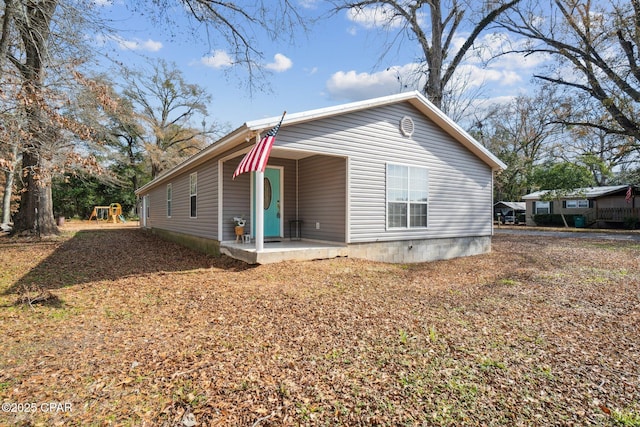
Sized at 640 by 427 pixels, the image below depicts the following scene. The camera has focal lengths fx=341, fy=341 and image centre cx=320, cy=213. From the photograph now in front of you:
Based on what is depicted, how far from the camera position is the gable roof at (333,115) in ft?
22.2

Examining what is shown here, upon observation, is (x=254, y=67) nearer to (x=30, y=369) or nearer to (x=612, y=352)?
(x=30, y=369)

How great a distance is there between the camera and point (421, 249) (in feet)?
31.8

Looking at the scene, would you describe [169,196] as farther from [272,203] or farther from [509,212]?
[509,212]

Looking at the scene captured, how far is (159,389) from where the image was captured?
2.63m

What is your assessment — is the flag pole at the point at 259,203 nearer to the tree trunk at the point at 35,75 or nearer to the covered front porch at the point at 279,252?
the covered front porch at the point at 279,252

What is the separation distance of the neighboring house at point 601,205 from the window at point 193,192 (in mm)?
24135

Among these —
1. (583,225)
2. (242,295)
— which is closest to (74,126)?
(242,295)

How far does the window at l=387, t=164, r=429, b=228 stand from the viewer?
9.03 metres

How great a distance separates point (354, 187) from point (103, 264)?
6.16 meters

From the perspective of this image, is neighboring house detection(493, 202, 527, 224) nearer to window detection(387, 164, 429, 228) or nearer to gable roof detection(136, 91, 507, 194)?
gable roof detection(136, 91, 507, 194)

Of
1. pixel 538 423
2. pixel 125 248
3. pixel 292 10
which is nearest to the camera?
pixel 538 423

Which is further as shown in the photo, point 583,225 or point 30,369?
point 583,225

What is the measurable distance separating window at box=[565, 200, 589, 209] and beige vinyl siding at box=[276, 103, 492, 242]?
2053 cm

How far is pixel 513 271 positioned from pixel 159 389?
7.43 m
